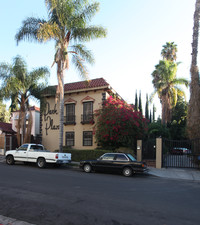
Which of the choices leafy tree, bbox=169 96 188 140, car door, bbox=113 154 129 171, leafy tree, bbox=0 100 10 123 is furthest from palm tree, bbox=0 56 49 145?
leafy tree, bbox=169 96 188 140

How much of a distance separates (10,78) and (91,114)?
26.9 ft

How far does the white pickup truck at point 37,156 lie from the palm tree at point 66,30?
2.16 metres

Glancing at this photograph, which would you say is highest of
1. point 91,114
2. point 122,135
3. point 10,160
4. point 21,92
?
point 21,92

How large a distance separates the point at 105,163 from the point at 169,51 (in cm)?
2848

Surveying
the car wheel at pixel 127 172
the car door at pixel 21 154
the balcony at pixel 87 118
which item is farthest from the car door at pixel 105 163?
the balcony at pixel 87 118

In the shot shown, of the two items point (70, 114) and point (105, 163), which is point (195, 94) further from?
point (70, 114)

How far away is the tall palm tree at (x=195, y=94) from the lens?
15.2 metres

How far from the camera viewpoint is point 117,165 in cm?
1206

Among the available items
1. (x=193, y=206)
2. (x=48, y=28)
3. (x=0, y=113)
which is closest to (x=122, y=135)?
(x=48, y=28)

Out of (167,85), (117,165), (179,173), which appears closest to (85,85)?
(117,165)

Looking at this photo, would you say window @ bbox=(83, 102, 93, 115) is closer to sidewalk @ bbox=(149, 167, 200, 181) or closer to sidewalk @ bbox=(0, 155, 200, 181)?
sidewalk @ bbox=(0, 155, 200, 181)

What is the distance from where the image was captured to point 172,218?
506cm

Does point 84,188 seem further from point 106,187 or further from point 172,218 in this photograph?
point 172,218

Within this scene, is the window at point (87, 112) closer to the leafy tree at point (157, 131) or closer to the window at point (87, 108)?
the window at point (87, 108)
